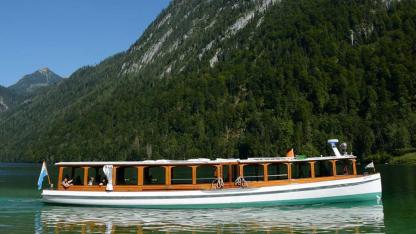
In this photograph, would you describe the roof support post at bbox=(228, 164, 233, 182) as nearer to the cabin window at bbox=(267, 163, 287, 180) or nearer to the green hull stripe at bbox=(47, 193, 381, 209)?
the green hull stripe at bbox=(47, 193, 381, 209)

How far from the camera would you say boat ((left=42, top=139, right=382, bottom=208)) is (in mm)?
41656

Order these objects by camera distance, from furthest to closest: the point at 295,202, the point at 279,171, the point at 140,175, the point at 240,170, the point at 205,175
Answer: the point at 205,175 < the point at 279,171 < the point at 140,175 < the point at 240,170 < the point at 295,202

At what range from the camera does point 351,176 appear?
143 ft

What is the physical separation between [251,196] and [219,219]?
22.4ft

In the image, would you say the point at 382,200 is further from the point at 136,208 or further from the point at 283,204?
the point at 136,208

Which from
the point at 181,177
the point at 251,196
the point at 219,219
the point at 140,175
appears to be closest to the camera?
the point at 219,219

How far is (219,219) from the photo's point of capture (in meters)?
35.5

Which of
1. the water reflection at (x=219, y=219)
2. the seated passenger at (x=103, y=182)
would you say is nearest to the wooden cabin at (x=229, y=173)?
the seated passenger at (x=103, y=182)

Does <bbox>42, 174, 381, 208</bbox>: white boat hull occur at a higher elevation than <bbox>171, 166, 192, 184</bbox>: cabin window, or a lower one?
lower

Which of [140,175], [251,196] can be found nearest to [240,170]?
[251,196]

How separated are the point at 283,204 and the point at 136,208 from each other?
1311 cm

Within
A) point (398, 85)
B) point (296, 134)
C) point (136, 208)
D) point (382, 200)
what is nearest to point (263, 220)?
point (136, 208)

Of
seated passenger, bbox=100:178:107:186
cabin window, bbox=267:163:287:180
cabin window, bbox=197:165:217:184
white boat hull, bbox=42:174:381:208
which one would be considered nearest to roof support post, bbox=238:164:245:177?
white boat hull, bbox=42:174:381:208

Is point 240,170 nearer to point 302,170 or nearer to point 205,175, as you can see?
point 302,170
